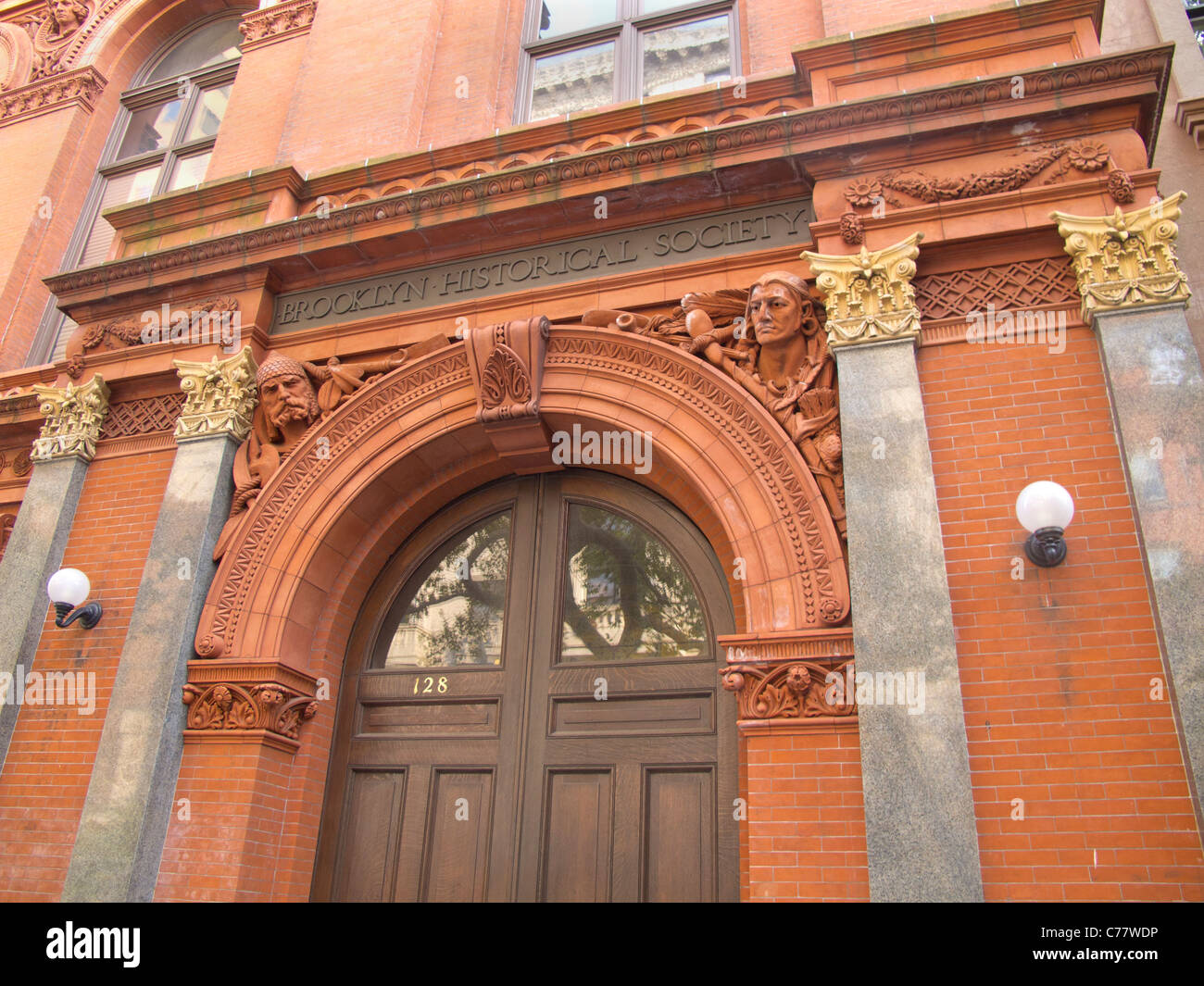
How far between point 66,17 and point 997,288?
1455 cm

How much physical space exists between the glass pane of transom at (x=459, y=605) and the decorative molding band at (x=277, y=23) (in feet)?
24.0

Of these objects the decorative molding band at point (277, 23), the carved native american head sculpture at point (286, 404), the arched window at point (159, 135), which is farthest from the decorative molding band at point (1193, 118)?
the arched window at point (159, 135)

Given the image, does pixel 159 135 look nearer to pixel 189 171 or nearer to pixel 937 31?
pixel 189 171

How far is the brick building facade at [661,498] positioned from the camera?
5.05 m

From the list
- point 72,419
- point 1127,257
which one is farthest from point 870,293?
point 72,419

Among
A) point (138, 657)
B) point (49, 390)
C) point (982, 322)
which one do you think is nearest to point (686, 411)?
point (982, 322)

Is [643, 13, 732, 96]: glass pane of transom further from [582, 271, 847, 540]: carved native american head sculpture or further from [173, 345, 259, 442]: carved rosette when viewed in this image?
[173, 345, 259, 442]: carved rosette

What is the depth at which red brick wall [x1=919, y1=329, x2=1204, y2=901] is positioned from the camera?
4.60m

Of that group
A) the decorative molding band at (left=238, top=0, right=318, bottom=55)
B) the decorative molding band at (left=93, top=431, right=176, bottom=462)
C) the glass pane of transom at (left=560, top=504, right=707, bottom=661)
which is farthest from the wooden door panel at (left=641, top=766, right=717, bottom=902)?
the decorative molding band at (left=238, top=0, right=318, bottom=55)

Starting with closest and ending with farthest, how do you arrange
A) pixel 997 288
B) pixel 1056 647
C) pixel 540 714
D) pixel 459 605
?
pixel 1056 647
pixel 997 288
pixel 540 714
pixel 459 605

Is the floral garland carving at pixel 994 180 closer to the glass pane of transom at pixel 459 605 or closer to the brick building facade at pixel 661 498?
the brick building facade at pixel 661 498

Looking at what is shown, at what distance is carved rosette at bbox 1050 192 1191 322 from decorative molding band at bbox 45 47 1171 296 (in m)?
1.01

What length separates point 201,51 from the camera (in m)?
13.1

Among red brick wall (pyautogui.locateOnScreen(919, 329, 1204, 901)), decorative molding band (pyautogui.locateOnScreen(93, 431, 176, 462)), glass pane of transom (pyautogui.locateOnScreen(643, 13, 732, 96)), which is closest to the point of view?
red brick wall (pyautogui.locateOnScreen(919, 329, 1204, 901))
